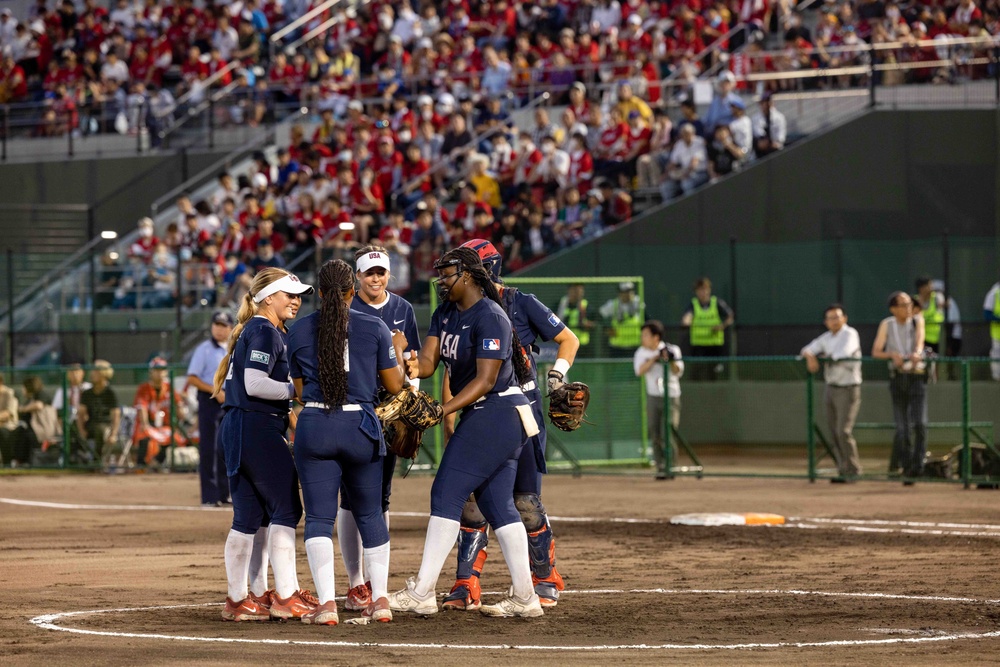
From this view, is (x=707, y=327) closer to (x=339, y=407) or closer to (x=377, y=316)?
(x=377, y=316)

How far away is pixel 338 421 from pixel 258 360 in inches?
26.1

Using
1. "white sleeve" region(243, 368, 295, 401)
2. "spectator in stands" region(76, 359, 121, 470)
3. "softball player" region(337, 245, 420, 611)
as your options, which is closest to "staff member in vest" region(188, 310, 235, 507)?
"spectator in stands" region(76, 359, 121, 470)

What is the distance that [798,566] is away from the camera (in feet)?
36.7

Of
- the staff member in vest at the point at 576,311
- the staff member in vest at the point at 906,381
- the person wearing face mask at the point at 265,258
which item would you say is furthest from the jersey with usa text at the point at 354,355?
the person wearing face mask at the point at 265,258

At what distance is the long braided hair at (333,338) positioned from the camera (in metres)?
8.20

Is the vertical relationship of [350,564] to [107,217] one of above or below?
below

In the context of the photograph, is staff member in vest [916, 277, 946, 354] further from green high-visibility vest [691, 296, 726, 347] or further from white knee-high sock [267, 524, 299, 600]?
white knee-high sock [267, 524, 299, 600]

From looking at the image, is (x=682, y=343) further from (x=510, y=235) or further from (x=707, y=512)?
(x=707, y=512)

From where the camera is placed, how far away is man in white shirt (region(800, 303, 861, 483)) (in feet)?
59.3

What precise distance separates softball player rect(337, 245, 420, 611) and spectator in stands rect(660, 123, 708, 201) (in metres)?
13.4

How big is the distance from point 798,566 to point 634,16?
17304 millimetres

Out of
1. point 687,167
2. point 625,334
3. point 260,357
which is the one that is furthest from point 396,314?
point 687,167

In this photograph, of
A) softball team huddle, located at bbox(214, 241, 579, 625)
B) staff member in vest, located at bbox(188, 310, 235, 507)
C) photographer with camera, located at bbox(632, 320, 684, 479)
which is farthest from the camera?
photographer with camera, located at bbox(632, 320, 684, 479)

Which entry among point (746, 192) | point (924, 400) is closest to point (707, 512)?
point (924, 400)
